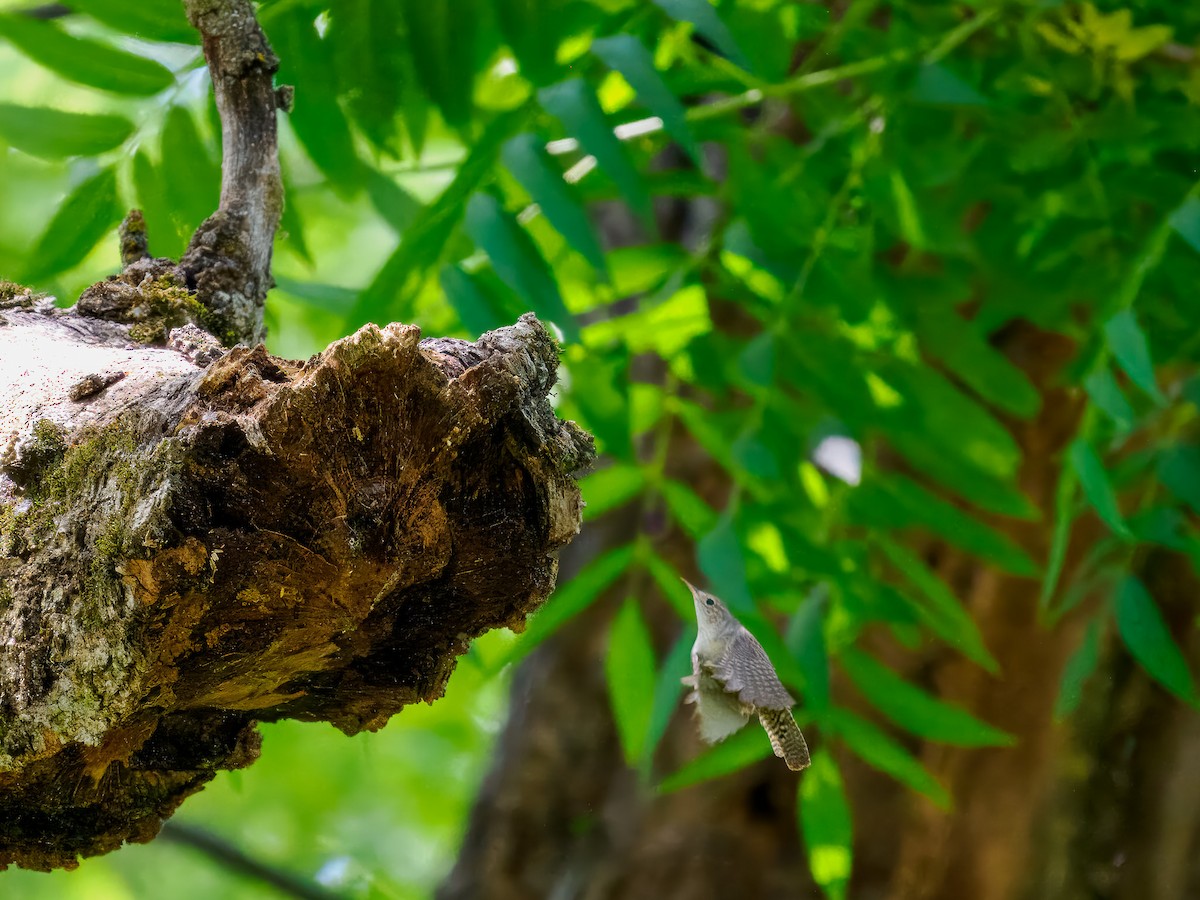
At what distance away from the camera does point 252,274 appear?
106cm

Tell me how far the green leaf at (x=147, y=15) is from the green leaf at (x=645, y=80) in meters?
0.49

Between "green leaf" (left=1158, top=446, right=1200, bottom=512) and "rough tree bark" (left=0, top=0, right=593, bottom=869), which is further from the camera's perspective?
"green leaf" (left=1158, top=446, right=1200, bottom=512)

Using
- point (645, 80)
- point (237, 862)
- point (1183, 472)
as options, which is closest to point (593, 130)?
point (645, 80)

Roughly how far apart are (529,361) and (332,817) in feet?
12.6

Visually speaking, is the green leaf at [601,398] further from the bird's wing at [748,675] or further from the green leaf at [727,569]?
the bird's wing at [748,675]

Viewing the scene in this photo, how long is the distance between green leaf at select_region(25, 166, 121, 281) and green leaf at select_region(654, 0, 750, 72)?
70 centimetres

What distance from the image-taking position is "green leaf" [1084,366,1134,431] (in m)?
1.27

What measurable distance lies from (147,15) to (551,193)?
528mm

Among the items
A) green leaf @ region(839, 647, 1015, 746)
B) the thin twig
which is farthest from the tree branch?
the thin twig

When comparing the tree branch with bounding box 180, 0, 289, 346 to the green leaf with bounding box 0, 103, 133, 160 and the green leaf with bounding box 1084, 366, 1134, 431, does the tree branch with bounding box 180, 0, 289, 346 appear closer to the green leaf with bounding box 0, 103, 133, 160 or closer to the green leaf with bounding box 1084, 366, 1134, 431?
the green leaf with bounding box 0, 103, 133, 160

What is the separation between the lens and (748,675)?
3.06 feet

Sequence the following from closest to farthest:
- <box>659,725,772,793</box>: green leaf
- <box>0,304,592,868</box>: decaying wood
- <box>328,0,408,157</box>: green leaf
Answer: <box>0,304,592,868</box>: decaying wood → <box>328,0,408,157</box>: green leaf → <box>659,725,772,793</box>: green leaf

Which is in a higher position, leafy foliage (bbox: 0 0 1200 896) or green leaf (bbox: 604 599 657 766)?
leafy foliage (bbox: 0 0 1200 896)

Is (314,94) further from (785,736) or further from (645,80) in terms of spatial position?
(785,736)
